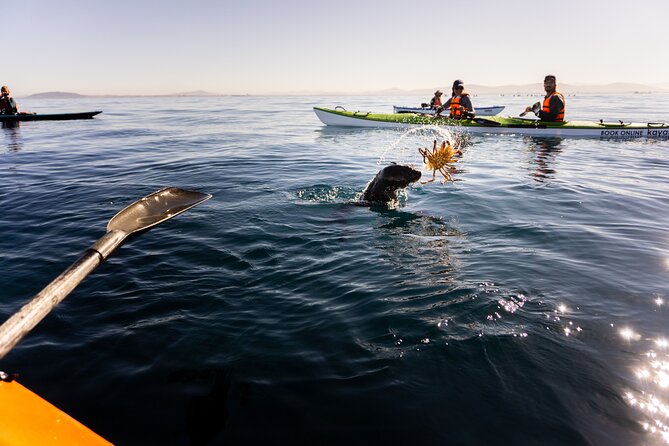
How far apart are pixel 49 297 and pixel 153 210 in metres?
2.26

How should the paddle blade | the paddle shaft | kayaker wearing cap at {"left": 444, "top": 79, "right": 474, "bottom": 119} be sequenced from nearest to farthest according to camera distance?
1. the paddle shaft
2. the paddle blade
3. kayaker wearing cap at {"left": 444, "top": 79, "right": 474, "bottom": 119}

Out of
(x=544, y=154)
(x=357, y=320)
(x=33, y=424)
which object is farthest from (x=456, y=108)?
(x=33, y=424)

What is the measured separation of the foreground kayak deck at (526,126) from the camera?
21234 mm

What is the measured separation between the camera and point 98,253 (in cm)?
335

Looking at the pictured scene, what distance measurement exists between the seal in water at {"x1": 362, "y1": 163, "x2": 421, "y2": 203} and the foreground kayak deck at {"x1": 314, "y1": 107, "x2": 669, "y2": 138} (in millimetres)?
16468

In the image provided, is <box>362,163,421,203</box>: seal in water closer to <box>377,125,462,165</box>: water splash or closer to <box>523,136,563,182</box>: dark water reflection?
<box>523,136,563,182</box>: dark water reflection

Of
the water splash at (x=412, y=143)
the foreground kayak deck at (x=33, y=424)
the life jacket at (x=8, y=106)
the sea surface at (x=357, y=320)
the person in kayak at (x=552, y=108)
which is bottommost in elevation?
the sea surface at (x=357, y=320)

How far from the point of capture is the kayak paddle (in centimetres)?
237

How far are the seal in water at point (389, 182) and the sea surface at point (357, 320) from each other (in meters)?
0.41

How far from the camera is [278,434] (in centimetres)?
307

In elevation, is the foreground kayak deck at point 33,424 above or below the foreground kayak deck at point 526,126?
below

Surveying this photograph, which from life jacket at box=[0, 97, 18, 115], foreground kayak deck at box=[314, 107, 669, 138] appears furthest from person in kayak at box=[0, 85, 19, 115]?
foreground kayak deck at box=[314, 107, 669, 138]

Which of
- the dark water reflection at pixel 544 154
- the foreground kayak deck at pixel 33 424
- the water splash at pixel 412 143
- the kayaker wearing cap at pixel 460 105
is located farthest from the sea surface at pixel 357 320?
the kayaker wearing cap at pixel 460 105

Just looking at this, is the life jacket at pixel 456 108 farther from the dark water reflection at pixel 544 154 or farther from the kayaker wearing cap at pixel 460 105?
the dark water reflection at pixel 544 154
